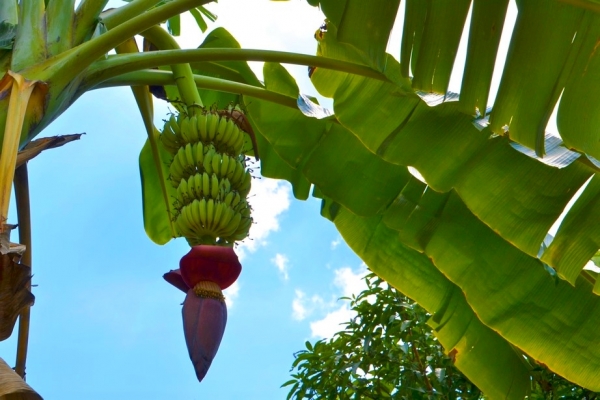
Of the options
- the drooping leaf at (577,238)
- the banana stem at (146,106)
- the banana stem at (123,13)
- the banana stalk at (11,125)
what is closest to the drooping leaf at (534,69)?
the drooping leaf at (577,238)

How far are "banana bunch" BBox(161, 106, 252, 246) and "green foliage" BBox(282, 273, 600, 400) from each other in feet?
4.92

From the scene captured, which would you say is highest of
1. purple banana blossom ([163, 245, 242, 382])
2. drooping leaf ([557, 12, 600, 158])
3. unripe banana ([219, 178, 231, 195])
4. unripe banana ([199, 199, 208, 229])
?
drooping leaf ([557, 12, 600, 158])

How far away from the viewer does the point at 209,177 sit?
142cm

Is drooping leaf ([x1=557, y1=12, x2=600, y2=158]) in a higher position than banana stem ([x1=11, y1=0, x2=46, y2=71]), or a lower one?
higher

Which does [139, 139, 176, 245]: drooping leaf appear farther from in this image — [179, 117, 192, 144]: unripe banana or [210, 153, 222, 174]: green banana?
[210, 153, 222, 174]: green banana

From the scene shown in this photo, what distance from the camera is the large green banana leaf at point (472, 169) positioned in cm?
161

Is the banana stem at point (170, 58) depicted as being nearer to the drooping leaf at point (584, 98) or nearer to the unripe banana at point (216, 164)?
the unripe banana at point (216, 164)

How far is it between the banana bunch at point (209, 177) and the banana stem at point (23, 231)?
345 mm

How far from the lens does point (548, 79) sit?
63.3 inches

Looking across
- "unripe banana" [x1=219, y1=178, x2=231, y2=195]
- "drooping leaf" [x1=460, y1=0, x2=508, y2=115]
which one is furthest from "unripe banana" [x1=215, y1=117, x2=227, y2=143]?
"drooping leaf" [x1=460, y1=0, x2=508, y2=115]

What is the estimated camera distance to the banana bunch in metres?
1.38

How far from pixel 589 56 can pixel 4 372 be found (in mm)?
1337

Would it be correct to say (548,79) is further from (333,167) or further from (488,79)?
(333,167)

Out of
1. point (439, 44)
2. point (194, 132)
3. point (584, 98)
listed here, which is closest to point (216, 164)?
point (194, 132)
